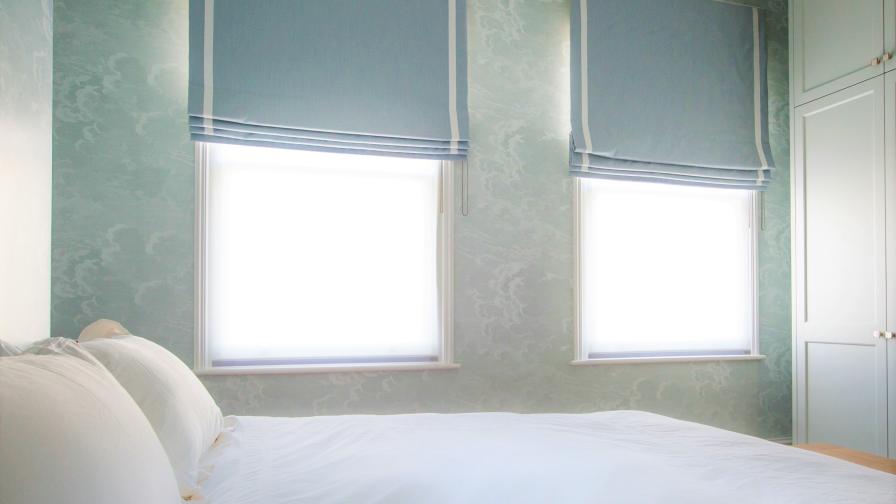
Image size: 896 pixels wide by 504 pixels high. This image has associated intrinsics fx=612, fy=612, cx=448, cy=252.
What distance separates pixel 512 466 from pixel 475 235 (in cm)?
188

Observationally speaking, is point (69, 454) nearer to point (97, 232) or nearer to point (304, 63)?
point (97, 232)

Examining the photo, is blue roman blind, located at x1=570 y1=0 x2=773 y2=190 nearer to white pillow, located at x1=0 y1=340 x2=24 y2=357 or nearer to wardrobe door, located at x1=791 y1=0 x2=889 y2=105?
wardrobe door, located at x1=791 y1=0 x2=889 y2=105

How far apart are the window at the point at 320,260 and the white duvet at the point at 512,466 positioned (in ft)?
3.37

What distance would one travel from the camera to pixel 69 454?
2.39 ft

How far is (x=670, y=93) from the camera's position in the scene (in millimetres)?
3477

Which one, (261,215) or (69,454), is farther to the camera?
(261,215)

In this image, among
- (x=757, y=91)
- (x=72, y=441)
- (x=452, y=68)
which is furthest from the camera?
(x=757, y=91)

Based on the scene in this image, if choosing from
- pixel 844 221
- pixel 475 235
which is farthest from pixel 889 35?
pixel 475 235

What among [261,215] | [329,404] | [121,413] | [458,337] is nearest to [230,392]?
[329,404]

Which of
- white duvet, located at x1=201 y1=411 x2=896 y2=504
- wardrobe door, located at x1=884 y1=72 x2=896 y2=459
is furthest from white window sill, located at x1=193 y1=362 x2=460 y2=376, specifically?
wardrobe door, located at x1=884 y1=72 x2=896 y2=459

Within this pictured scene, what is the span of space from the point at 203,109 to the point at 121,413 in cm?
211

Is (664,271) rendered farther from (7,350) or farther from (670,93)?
(7,350)

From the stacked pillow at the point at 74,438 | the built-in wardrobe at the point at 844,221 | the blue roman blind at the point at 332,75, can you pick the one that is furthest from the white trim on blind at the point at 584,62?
the stacked pillow at the point at 74,438

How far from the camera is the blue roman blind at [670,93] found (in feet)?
10.9
